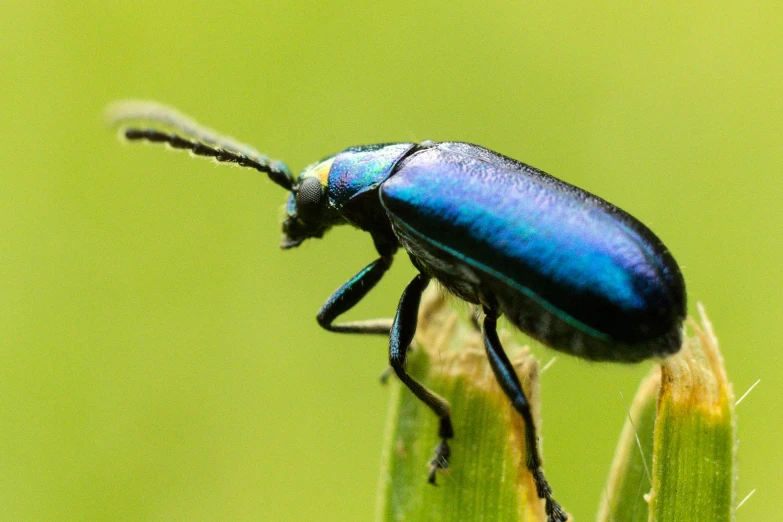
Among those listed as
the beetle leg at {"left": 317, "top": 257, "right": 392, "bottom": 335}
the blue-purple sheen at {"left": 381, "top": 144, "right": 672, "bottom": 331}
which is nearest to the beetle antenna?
the beetle leg at {"left": 317, "top": 257, "right": 392, "bottom": 335}

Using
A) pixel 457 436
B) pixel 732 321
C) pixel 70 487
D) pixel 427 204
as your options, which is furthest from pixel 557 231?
pixel 70 487

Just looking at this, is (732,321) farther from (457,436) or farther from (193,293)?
(193,293)

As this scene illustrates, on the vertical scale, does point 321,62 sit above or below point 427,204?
above

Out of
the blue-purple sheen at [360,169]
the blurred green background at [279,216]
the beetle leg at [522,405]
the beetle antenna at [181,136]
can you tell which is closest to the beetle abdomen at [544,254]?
the beetle leg at [522,405]

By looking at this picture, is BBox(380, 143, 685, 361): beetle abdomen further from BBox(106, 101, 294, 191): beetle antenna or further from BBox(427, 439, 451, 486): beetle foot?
BBox(106, 101, 294, 191): beetle antenna

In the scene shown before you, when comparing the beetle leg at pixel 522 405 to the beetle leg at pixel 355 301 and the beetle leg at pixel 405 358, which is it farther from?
the beetle leg at pixel 355 301

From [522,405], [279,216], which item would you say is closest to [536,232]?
[522,405]
